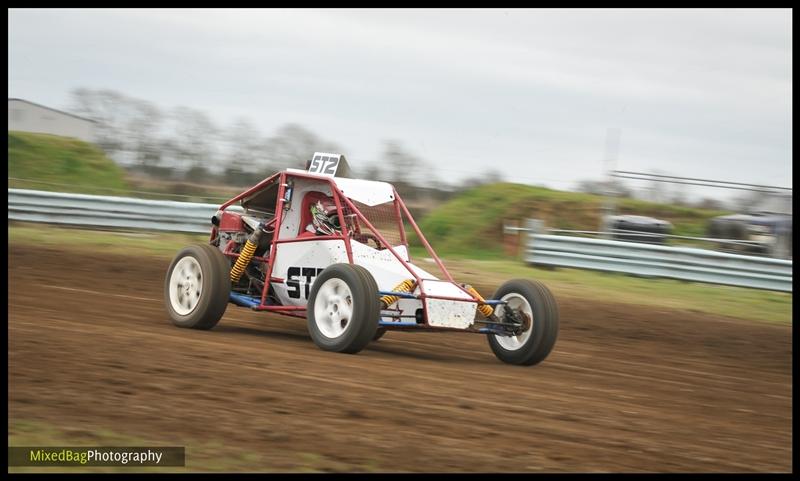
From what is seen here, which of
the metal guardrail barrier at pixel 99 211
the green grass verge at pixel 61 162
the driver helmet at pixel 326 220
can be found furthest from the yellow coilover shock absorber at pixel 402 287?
the green grass verge at pixel 61 162

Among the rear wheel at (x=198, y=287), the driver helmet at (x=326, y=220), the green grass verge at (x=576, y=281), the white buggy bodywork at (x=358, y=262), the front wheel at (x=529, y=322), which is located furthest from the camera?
the green grass verge at (x=576, y=281)

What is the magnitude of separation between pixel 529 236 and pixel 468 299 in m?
9.70

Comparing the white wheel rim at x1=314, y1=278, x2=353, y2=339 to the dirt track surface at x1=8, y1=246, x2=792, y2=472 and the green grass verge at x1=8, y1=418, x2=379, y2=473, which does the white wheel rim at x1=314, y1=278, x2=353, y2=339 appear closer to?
the dirt track surface at x1=8, y1=246, x2=792, y2=472

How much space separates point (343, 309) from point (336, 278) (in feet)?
0.87

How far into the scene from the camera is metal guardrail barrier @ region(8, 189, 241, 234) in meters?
18.4

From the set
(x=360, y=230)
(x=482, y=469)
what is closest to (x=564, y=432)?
(x=482, y=469)

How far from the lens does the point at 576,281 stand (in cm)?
1662

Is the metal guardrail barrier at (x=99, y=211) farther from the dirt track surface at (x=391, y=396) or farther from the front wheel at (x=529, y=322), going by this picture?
the front wheel at (x=529, y=322)

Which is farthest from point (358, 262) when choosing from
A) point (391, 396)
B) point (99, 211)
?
point (99, 211)

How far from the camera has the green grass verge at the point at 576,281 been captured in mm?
15320

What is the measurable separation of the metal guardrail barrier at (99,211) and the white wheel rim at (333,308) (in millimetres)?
10156

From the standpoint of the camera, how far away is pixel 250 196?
1045cm

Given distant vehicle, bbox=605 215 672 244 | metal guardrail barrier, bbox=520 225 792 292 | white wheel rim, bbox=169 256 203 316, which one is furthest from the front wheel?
distant vehicle, bbox=605 215 672 244

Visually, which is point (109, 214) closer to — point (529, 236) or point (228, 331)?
point (529, 236)
